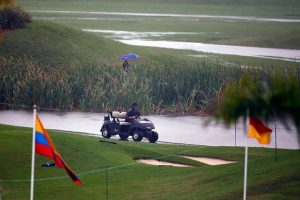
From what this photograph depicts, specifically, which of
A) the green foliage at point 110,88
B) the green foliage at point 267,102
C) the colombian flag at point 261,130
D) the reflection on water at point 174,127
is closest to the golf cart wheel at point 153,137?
the reflection on water at point 174,127

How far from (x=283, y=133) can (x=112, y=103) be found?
7731mm

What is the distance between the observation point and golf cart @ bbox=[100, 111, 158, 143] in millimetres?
24938

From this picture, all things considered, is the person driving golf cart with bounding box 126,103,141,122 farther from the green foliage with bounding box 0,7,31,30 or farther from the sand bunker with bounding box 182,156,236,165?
the green foliage with bounding box 0,7,31,30

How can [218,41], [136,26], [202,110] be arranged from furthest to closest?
[136,26]
[218,41]
[202,110]

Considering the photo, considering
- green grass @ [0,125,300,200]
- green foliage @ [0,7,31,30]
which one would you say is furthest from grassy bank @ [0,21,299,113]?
green grass @ [0,125,300,200]

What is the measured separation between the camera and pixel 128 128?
2528cm

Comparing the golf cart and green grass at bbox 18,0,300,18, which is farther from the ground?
green grass at bbox 18,0,300,18

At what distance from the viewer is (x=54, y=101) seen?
104 feet

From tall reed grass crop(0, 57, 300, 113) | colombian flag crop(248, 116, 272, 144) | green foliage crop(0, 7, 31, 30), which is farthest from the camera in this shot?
green foliage crop(0, 7, 31, 30)

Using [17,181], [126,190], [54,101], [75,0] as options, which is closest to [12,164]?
[17,181]

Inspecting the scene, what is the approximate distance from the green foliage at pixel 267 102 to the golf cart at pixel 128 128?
17530 mm

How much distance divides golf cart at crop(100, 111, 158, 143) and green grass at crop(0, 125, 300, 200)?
188cm

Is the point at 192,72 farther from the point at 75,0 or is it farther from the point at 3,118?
the point at 75,0

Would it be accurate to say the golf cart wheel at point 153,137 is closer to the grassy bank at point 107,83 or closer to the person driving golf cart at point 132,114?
the person driving golf cart at point 132,114
